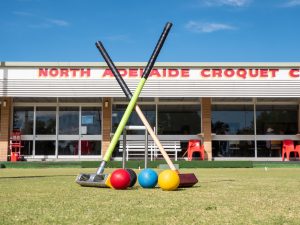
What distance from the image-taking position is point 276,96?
66.9 feet

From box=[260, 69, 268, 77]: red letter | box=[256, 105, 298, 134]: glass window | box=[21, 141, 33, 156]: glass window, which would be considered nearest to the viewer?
box=[260, 69, 268, 77]: red letter

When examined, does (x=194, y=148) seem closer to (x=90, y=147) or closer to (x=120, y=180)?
(x=90, y=147)

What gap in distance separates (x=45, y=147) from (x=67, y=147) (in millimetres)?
1035

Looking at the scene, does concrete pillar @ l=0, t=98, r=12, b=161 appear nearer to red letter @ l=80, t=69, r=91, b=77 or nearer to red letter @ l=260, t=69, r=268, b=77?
red letter @ l=80, t=69, r=91, b=77

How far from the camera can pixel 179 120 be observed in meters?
21.3

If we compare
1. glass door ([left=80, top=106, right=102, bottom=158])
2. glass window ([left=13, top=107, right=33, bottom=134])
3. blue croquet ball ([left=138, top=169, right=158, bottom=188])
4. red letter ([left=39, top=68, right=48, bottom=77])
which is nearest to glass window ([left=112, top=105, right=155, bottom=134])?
glass door ([left=80, top=106, right=102, bottom=158])

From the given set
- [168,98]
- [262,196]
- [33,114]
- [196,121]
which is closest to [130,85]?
[168,98]

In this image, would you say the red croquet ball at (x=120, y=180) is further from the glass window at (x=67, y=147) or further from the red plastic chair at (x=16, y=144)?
the red plastic chair at (x=16, y=144)

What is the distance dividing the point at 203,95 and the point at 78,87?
5703mm

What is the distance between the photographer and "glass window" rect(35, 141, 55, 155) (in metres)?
21.2

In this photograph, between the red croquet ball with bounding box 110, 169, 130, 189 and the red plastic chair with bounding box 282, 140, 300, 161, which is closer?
the red croquet ball with bounding box 110, 169, 130, 189

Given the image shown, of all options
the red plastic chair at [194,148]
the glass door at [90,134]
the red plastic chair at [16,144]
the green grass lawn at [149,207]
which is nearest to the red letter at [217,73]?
the red plastic chair at [194,148]

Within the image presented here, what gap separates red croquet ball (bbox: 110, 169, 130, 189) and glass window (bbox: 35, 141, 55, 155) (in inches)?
550

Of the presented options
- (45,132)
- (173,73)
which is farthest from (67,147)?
(173,73)
